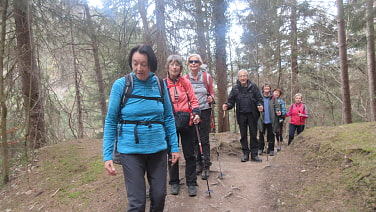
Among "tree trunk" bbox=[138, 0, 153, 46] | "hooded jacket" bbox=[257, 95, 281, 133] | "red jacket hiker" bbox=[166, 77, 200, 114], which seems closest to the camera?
"red jacket hiker" bbox=[166, 77, 200, 114]

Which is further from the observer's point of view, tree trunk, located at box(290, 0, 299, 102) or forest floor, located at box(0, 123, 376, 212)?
tree trunk, located at box(290, 0, 299, 102)

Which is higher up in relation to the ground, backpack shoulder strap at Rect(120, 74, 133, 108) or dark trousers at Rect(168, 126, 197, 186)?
backpack shoulder strap at Rect(120, 74, 133, 108)

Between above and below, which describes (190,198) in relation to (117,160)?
below

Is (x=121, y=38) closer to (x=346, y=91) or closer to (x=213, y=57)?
(x=213, y=57)

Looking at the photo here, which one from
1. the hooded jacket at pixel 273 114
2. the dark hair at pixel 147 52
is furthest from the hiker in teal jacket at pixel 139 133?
the hooded jacket at pixel 273 114

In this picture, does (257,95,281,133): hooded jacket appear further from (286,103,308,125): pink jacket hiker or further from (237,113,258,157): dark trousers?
(237,113,258,157): dark trousers

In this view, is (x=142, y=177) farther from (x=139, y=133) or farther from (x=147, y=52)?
(x=147, y=52)

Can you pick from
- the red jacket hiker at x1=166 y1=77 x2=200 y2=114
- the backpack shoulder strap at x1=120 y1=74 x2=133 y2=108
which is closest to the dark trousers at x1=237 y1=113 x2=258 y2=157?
the red jacket hiker at x1=166 y1=77 x2=200 y2=114

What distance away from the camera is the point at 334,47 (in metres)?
12.9

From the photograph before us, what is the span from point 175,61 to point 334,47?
41.9 feet

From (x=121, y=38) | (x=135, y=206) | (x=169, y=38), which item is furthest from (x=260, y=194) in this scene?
(x=121, y=38)

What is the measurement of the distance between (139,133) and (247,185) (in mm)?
2868

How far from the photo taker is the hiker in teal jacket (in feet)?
7.55

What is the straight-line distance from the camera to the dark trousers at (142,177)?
7.39ft
